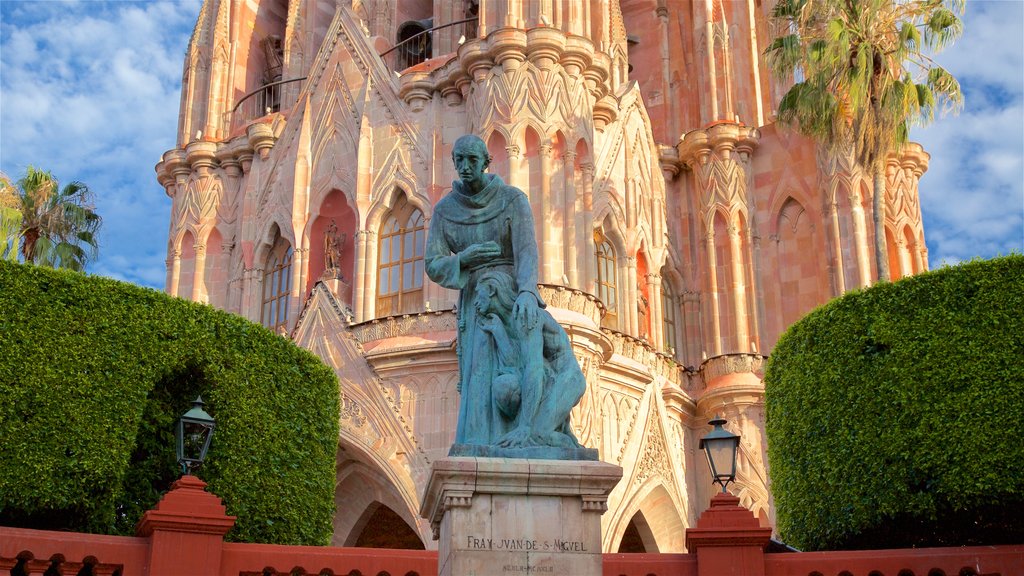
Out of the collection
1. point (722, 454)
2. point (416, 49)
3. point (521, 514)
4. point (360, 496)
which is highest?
point (416, 49)

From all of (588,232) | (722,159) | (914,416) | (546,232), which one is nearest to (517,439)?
(914,416)

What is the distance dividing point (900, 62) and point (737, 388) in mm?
8320

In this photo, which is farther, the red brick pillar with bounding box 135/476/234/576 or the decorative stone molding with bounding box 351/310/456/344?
the decorative stone molding with bounding box 351/310/456/344

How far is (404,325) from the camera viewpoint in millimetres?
26328

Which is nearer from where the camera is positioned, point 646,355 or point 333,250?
point 646,355

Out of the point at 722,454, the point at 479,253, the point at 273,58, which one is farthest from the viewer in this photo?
the point at 273,58

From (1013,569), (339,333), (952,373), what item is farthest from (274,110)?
(1013,569)

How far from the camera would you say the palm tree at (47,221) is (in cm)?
2905

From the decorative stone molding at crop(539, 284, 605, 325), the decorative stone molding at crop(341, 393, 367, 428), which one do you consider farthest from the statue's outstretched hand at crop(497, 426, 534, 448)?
the decorative stone molding at crop(341, 393, 367, 428)

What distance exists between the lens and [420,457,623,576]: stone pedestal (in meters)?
9.13

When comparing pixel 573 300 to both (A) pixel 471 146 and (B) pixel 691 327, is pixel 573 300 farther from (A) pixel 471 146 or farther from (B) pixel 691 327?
(A) pixel 471 146

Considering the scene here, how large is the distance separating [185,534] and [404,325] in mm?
14101

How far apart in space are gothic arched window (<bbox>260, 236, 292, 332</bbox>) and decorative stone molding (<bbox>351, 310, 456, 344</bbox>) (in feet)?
10.9

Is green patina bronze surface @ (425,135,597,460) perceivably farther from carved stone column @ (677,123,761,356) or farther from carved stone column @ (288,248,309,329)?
carved stone column @ (677,123,761,356)
